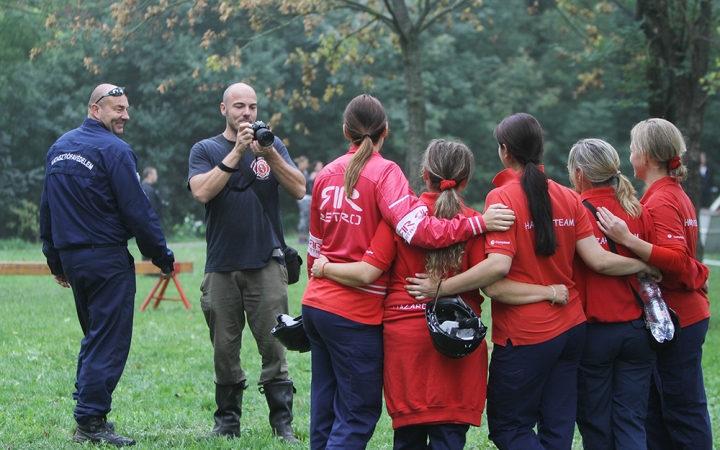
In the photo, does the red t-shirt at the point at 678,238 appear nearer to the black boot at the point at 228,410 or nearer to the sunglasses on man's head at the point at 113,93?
the black boot at the point at 228,410

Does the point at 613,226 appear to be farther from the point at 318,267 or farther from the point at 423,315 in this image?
the point at 318,267

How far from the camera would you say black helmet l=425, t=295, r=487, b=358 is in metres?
3.46

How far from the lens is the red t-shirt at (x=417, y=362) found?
3635mm

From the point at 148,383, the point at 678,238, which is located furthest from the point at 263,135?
the point at 148,383

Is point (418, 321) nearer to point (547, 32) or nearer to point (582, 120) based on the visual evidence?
point (582, 120)

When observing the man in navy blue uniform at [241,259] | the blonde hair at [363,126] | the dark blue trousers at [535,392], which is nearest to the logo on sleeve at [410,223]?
the blonde hair at [363,126]

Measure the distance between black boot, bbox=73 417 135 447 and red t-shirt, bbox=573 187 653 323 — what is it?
9.15 feet

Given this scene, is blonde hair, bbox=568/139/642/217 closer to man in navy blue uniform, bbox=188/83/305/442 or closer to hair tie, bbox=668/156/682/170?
hair tie, bbox=668/156/682/170

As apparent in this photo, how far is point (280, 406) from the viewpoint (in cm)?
511

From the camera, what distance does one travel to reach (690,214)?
4219 mm

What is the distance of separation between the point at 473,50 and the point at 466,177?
31.1m

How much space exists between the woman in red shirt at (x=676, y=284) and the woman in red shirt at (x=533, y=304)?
0.37 meters

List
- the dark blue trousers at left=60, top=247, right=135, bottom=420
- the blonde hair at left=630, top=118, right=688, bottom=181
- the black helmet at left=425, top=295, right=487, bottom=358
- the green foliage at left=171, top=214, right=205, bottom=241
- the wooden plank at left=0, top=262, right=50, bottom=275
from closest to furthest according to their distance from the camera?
1. the black helmet at left=425, top=295, right=487, bottom=358
2. the blonde hair at left=630, top=118, right=688, bottom=181
3. the dark blue trousers at left=60, top=247, right=135, bottom=420
4. the wooden plank at left=0, top=262, right=50, bottom=275
5. the green foliage at left=171, top=214, right=205, bottom=241

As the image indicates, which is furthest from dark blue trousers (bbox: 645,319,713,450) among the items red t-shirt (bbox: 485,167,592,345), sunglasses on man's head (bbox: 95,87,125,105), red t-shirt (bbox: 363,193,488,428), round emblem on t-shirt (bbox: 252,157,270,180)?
sunglasses on man's head (bbox: 95,87,125,105)
